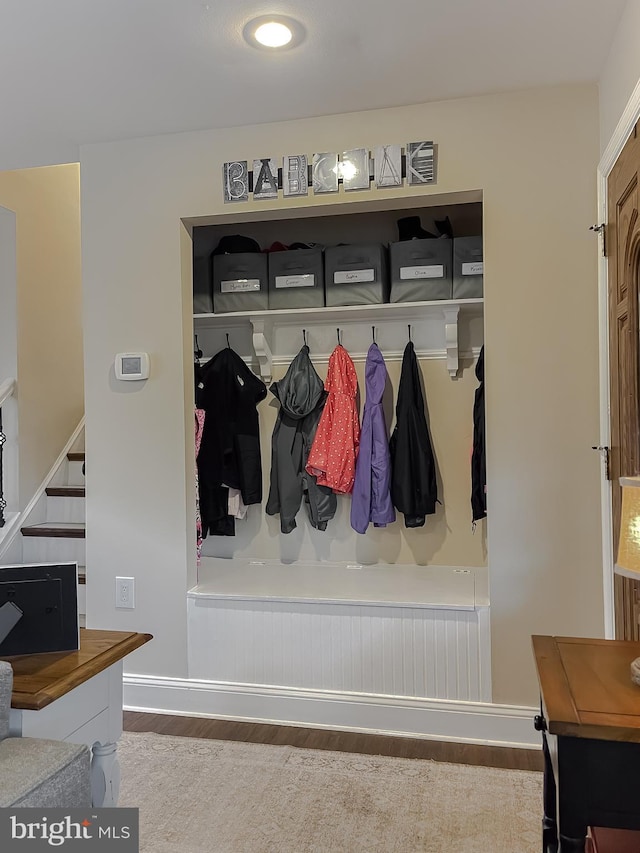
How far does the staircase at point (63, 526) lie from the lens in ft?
11.3

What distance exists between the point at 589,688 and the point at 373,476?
1.84 meters

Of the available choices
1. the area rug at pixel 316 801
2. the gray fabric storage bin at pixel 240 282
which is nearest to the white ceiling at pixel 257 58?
the gray fabric storage bin at pixel 240 282

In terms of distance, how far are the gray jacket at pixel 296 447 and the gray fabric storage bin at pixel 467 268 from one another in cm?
84

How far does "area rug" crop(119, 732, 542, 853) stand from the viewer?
1.88 metres

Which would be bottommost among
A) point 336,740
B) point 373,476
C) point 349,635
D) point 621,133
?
point 336,740

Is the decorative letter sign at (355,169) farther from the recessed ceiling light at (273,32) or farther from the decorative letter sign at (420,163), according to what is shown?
the recessed ceiling light at (273,32)

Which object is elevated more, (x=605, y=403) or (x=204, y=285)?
(x=204, y=285)

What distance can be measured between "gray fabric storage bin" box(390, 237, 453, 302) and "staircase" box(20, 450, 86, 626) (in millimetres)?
2063

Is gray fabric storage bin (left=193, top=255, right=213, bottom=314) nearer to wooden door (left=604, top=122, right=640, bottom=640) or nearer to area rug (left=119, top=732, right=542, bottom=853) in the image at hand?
wooden door (left=604, top=122, right=640, bottom=640)

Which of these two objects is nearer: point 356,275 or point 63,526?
point 356,275

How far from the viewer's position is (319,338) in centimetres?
338

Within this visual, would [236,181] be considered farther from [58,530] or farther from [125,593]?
[58,530]

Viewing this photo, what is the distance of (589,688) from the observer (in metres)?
1.31

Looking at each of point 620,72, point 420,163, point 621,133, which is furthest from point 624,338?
point 420,163
